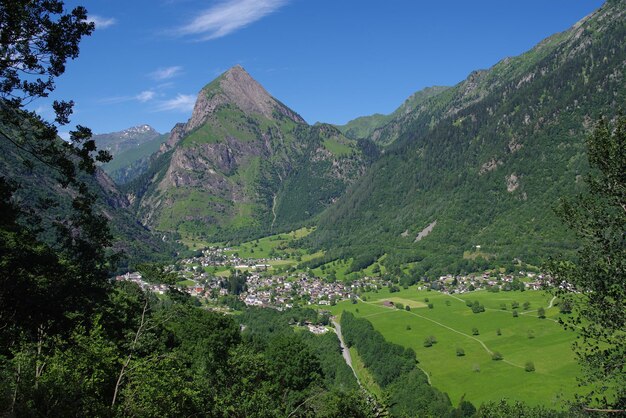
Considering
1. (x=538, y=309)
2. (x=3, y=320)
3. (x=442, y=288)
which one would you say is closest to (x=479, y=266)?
(x=442, y=288)

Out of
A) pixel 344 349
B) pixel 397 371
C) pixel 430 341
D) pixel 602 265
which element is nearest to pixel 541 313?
pixel 430 341

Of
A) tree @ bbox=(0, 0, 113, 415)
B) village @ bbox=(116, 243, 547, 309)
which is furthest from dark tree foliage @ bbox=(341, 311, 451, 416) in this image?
village @ bbox=(116, 243, 547, 309)

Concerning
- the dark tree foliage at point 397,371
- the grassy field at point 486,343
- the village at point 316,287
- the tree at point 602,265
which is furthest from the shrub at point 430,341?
the tree at point 602,265

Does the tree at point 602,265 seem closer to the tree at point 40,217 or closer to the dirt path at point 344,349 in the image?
the tree at point 40,217

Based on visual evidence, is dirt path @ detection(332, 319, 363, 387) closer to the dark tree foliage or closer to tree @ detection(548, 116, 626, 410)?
the dark tree foliage

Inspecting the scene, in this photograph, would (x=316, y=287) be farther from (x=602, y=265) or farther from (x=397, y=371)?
(x=602, y=265)

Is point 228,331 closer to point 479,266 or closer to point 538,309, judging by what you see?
point 538,309

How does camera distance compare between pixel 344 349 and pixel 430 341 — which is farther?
pixel 344 349
